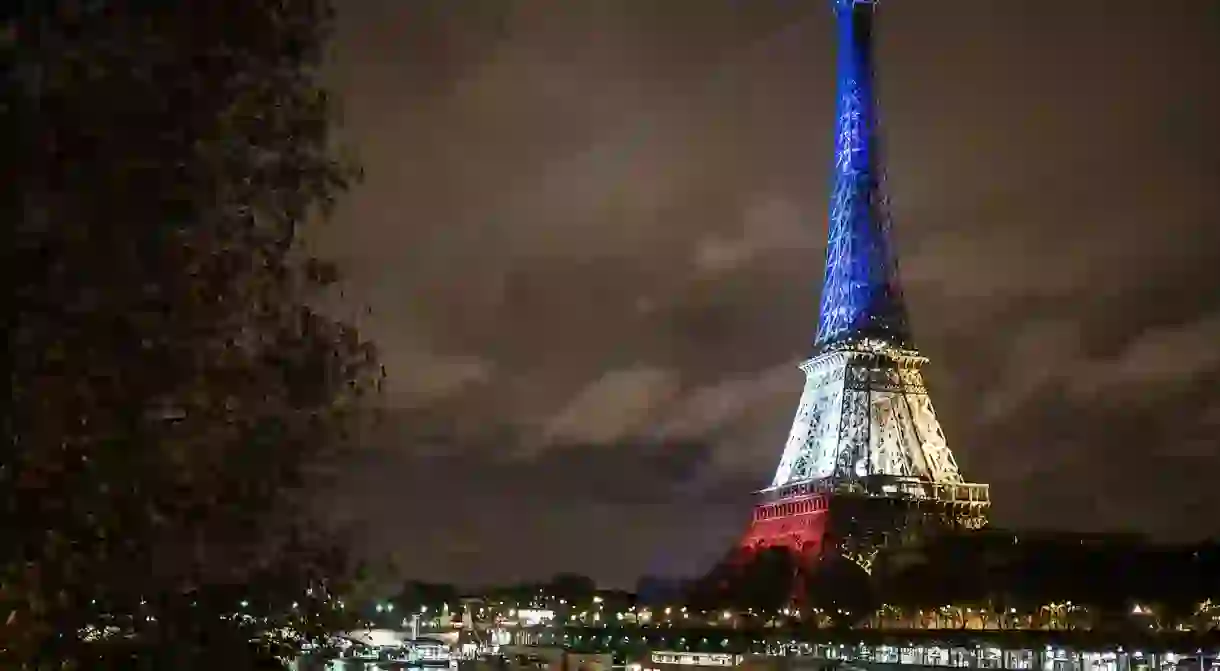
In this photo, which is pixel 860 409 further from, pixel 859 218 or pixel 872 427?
pixel 859 218

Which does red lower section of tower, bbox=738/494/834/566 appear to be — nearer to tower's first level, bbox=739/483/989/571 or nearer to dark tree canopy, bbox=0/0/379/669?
tower's first level, bbox=739/483/989/571

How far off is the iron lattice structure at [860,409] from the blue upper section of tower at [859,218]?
0.27 feet

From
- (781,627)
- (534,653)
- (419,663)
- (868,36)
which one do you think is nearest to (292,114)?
(419,663)

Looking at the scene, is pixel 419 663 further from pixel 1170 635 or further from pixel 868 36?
pixel 868 36

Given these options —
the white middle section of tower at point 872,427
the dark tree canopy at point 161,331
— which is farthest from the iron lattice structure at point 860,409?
the dark tree canopy at point 161,331

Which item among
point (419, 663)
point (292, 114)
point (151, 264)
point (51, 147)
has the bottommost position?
point (419, 663)

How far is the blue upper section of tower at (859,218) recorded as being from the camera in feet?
311

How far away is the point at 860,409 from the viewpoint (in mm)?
92500

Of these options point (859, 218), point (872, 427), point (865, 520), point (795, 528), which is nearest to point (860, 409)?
point (872, 427)

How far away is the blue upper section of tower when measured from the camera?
311 feet

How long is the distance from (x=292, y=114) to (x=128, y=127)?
1370 mm

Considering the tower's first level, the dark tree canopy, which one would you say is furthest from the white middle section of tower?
the dark tree canopy

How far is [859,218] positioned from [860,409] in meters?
13.5

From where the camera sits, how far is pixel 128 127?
8352mm
